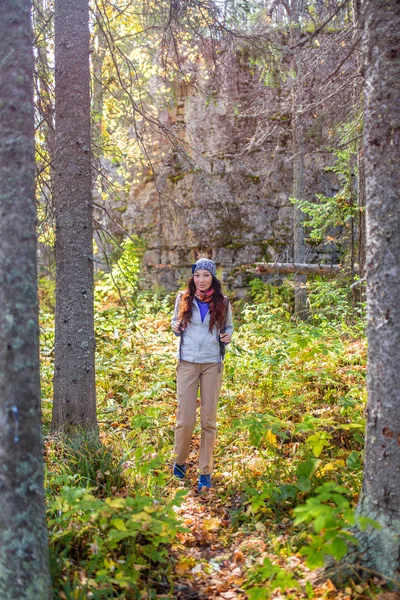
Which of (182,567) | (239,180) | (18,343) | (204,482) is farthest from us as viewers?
(239,180)

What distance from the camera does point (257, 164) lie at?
40.4 feet

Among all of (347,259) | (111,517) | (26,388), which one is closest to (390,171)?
(26,388)

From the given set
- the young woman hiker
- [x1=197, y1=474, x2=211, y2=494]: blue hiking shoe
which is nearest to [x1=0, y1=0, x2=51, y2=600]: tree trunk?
[x1=197, y1=474, x2=211, y2=494]: blue hiking shoe

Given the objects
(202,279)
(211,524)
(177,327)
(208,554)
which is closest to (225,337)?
(177,327)

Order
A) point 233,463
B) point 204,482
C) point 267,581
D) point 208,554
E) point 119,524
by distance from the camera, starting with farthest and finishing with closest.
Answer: point 233,463 → point 204,482 → point 208,554 → point 267,581 → point 119,524

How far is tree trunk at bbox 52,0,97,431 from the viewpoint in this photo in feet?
16.6

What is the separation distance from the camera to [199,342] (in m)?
4.88

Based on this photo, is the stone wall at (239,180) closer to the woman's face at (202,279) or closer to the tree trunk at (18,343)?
the woman's face at (202,279)

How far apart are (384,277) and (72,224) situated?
3.29 m

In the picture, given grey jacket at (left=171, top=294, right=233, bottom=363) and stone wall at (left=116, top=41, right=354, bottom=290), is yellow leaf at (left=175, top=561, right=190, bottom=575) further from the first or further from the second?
stone wall at (left=116, top=41, right=354, bottom=290)

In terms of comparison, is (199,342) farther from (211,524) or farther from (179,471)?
(211,524)

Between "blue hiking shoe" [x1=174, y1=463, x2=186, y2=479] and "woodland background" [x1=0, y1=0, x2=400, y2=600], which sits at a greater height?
"woodland background" [x1=0, y1=0, x2=400, y2=600]

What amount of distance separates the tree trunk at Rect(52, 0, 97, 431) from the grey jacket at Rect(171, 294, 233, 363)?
1.07 meters

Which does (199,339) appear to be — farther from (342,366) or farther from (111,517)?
(342,366)
